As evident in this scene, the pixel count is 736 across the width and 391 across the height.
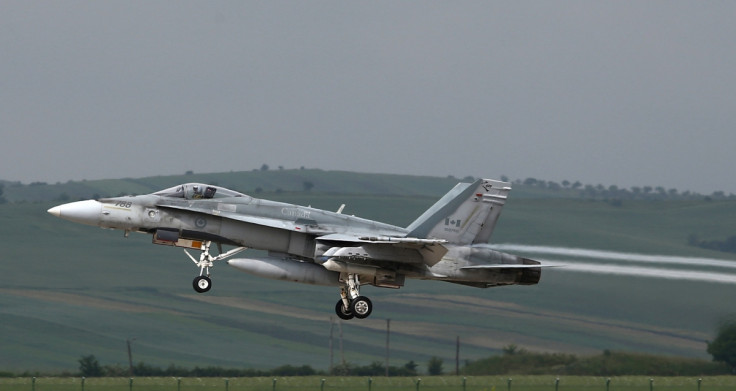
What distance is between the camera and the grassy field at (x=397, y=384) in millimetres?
52625

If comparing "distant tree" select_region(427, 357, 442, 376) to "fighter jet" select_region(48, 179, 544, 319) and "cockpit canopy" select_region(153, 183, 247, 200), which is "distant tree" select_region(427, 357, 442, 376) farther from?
"cockpit canopy" select_region(153, 183, 247, 200)

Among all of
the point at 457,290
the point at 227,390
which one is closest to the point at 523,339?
the point at 457,290

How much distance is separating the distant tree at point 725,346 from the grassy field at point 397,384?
4435 mm

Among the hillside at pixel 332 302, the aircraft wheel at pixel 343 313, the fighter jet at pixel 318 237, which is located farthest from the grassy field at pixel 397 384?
the fighter jet at pixel 318 237

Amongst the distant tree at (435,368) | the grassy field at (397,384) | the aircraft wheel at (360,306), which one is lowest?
the grassy field at (397,384)

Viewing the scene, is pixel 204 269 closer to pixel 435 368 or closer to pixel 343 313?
pixel 343 313

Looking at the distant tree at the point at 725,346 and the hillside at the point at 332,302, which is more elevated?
the hillside at the point at 332,302

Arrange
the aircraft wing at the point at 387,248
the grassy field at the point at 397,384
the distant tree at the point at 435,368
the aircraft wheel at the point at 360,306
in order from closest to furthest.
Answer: the aircraft wing at the point at 387,248 → the aircraft wheel at the point at 360,306 → the grassy field at the point at 397,384 → the distant tree at the point at 435,368

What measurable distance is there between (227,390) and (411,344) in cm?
4589

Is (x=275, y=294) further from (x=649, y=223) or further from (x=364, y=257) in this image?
(x=364, y=257)

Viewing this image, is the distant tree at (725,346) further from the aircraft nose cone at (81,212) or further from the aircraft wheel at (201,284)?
the aircraft nose cone at (81,212)

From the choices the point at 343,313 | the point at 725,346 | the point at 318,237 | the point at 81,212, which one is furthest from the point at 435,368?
the point at 81,212

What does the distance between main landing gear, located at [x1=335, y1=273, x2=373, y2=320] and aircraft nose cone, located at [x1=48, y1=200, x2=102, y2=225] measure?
7280 mm

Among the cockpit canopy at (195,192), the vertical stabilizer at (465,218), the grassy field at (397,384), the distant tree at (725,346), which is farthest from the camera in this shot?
the distant tree at (725,346)
